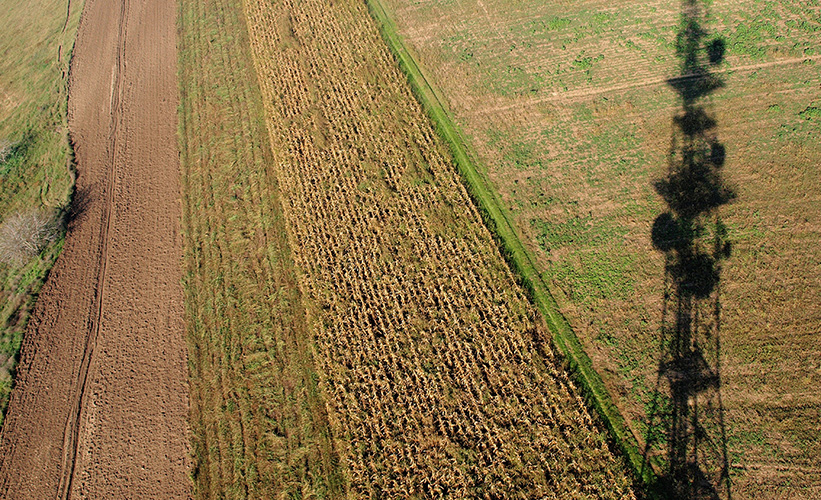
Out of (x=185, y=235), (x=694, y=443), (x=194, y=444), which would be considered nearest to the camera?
(x=694, y=443)

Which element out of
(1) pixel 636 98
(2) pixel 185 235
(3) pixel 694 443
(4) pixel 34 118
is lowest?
(3) pixel 694 443

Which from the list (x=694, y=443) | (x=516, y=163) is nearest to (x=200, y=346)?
(x=516, y=163)

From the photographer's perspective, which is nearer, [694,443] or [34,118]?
[694,443]

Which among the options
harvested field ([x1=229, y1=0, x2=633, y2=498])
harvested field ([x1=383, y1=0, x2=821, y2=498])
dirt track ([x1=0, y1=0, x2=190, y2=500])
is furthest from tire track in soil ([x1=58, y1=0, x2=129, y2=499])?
harvested field ([x1=383, y1=0, x2=821, y2=498])

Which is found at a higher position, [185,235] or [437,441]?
[185,235]

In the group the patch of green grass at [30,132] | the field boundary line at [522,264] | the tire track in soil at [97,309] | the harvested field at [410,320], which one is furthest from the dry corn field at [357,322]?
the patch of green grass at [30,132]

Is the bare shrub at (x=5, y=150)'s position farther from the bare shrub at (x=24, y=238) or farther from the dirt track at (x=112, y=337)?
the bare shrub at (x=24, y=238)

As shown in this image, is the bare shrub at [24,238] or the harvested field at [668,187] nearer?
the harvested field at [668,187]

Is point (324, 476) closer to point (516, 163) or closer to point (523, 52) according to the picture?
point (516, 163)
